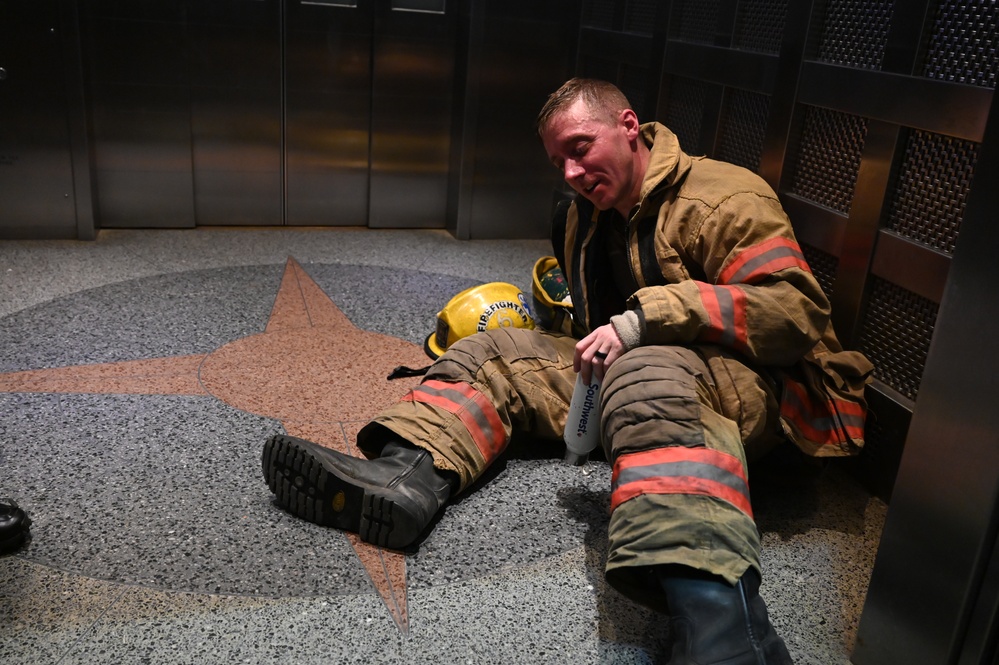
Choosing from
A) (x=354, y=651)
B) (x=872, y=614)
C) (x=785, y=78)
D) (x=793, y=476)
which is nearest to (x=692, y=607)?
(x=872, y=614)

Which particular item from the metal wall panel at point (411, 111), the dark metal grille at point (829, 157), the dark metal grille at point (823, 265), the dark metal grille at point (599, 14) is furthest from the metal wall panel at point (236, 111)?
the dark metal grille at point (823, 265)

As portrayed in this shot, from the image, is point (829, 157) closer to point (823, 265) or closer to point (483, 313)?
point (823, 265)

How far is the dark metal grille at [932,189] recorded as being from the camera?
8.75 ft

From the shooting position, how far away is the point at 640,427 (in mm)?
2221

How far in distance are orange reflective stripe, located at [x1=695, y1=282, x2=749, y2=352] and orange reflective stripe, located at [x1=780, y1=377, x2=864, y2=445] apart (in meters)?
0.28

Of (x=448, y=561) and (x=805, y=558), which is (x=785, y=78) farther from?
(x=448, y=561)

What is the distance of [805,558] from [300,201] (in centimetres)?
393

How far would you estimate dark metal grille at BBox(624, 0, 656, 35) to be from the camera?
14.9ft

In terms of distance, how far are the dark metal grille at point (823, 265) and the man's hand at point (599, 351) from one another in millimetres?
1059

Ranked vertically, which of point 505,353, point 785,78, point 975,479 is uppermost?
point 785,78

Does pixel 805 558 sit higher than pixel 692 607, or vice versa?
pixel 692 607

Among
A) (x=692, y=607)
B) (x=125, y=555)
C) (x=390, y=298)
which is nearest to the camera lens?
(x=692, y=607)

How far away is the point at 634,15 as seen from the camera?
4.79 meters

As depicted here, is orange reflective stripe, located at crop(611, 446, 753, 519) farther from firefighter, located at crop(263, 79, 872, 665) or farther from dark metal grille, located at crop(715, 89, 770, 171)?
dark metal grille, located at crop(715, 89, 770, 171)
